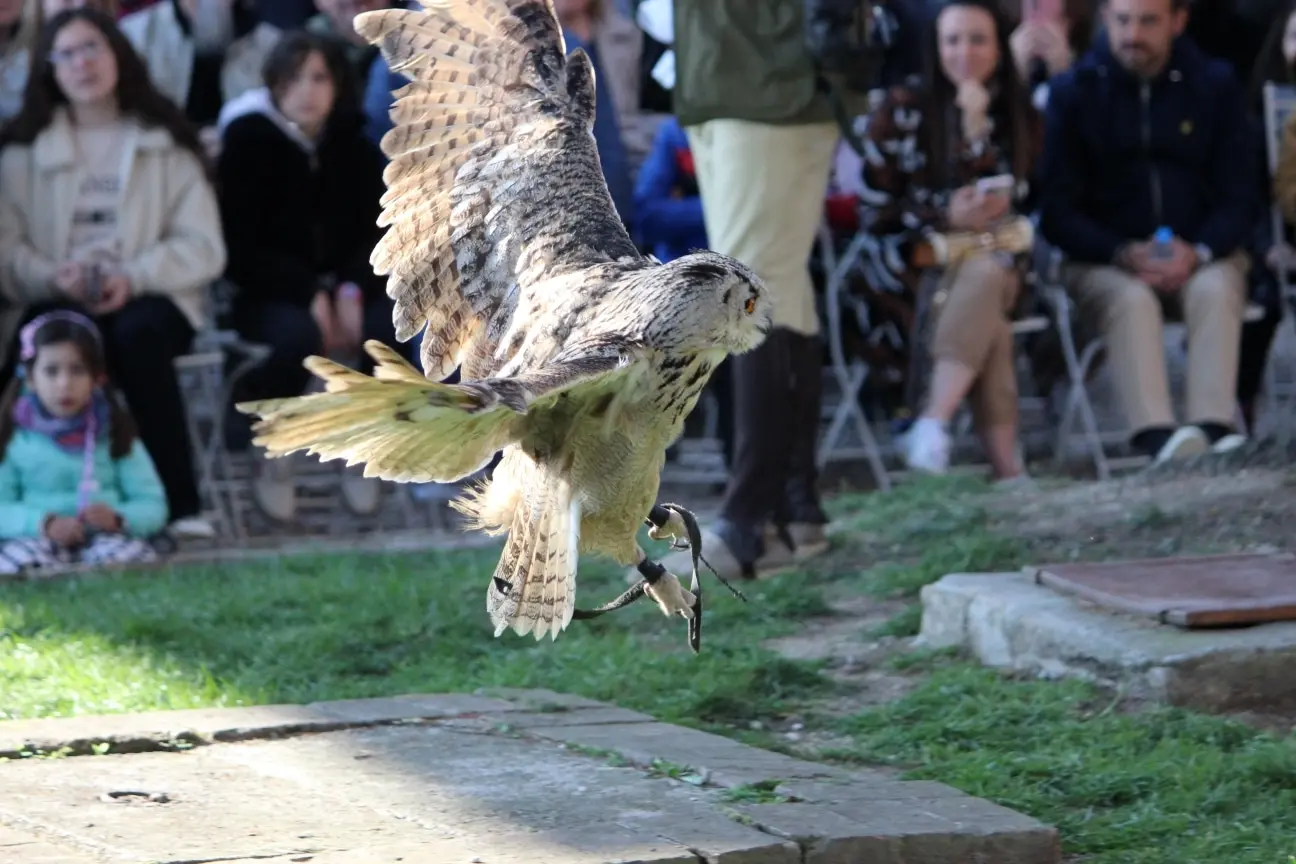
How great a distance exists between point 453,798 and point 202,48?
6257 mm

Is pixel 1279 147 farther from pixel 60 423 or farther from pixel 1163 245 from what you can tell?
pixel 60 423

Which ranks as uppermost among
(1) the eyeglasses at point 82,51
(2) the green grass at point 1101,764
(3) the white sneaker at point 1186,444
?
(1) the eyeglasses at point 82,51

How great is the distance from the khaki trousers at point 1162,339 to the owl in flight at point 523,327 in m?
4.45

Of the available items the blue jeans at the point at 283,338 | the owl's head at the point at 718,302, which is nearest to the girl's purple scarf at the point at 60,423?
the blue jeans at the point at 283,338

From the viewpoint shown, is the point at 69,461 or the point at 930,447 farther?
the point at 930,447

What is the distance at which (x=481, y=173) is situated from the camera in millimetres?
5211

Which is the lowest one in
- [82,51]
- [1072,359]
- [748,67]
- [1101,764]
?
[1101,764]

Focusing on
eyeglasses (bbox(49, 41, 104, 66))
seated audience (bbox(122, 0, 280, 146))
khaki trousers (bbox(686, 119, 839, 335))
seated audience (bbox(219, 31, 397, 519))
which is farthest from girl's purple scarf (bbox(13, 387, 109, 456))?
khaki trousers (bbox(686, 119, 839, 335))

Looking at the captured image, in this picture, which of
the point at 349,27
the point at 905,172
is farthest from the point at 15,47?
the point at 905,172

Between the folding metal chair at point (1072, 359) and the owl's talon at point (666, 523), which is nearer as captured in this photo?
the owl's talon at point (666, 523)

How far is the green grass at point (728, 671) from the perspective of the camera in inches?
177

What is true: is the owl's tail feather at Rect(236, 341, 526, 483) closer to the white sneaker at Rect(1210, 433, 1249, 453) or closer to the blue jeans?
the blue jeans

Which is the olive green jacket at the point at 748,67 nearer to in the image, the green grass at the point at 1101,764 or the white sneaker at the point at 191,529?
the green grass at the point at 1101,764

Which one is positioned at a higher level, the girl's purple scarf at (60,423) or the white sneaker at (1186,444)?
the girl's purple scarf at (60,423)
